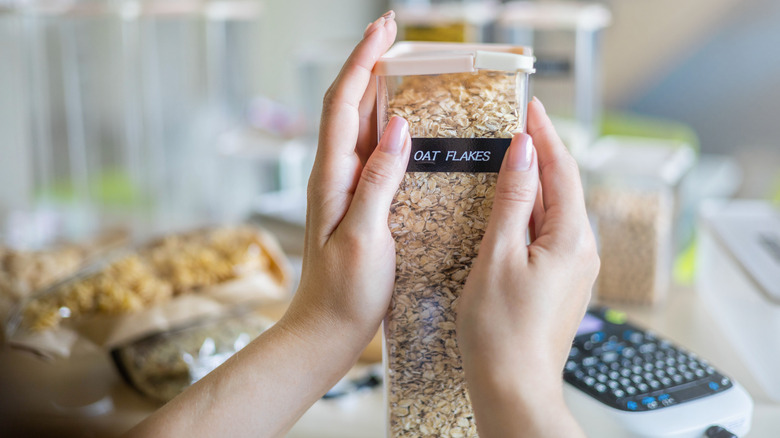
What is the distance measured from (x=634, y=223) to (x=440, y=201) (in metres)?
0.66

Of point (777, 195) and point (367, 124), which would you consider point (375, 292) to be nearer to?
point (367, 124)

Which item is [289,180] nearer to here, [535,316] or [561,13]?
[561,13]

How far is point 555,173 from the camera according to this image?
0.51 meters

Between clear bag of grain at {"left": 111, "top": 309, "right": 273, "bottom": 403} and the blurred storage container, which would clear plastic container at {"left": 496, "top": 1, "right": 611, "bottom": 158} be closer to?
the blurred storage container

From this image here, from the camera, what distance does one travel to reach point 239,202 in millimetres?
2016

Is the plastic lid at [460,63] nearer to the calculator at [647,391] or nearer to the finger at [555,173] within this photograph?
the finger at [555,173]

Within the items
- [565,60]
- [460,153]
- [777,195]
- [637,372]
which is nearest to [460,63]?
[460,153]

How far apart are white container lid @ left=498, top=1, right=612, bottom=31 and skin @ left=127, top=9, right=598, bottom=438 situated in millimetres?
772

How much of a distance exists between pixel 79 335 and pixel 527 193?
575 millimetres

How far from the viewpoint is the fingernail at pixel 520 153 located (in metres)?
0.48

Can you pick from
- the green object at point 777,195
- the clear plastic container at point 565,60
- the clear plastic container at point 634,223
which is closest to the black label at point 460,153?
the clear plastic container at point 634,223

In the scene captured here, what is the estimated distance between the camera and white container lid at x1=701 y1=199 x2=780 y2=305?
83 cm

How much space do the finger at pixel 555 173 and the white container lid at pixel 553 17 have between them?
76 centimetres

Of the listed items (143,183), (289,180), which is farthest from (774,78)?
(143,183)
